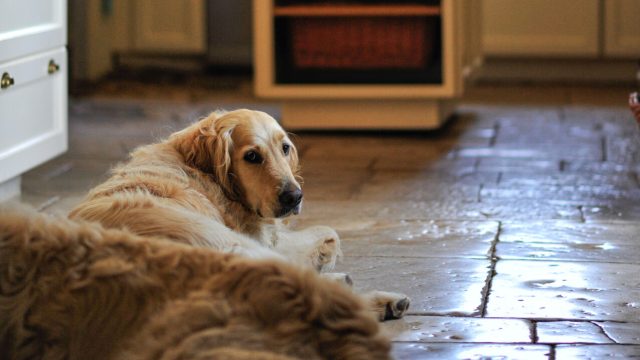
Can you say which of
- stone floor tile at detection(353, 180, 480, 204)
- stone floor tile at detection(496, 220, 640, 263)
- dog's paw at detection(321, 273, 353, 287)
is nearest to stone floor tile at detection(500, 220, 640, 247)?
stone floor tile at detection(496, 220, 640, 263)

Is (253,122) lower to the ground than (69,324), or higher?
higher

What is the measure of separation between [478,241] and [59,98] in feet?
4.86

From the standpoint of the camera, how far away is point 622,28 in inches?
235

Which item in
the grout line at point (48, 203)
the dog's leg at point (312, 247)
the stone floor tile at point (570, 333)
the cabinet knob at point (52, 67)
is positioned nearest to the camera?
the stone floor tile at point (570, 333)

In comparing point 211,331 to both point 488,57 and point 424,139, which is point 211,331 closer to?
point 424,139

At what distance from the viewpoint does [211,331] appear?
1578 millimetres

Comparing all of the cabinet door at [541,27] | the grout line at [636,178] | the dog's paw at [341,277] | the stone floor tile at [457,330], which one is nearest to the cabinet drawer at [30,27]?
the dog's paw at [341,277]

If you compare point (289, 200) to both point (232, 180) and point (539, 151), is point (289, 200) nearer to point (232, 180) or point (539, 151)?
point (232, 180)

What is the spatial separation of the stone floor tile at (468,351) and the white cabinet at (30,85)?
1624 millimetres

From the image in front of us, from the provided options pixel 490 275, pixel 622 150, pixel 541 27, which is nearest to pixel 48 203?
pixel 490 275

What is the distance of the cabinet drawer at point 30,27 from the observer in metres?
3.30

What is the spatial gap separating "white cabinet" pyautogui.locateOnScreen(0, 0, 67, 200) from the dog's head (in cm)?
106

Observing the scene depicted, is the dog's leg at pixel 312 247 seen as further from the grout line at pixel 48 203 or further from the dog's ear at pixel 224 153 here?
the grout line at pixel 48 203

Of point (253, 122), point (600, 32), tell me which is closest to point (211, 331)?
point (253, 122)
